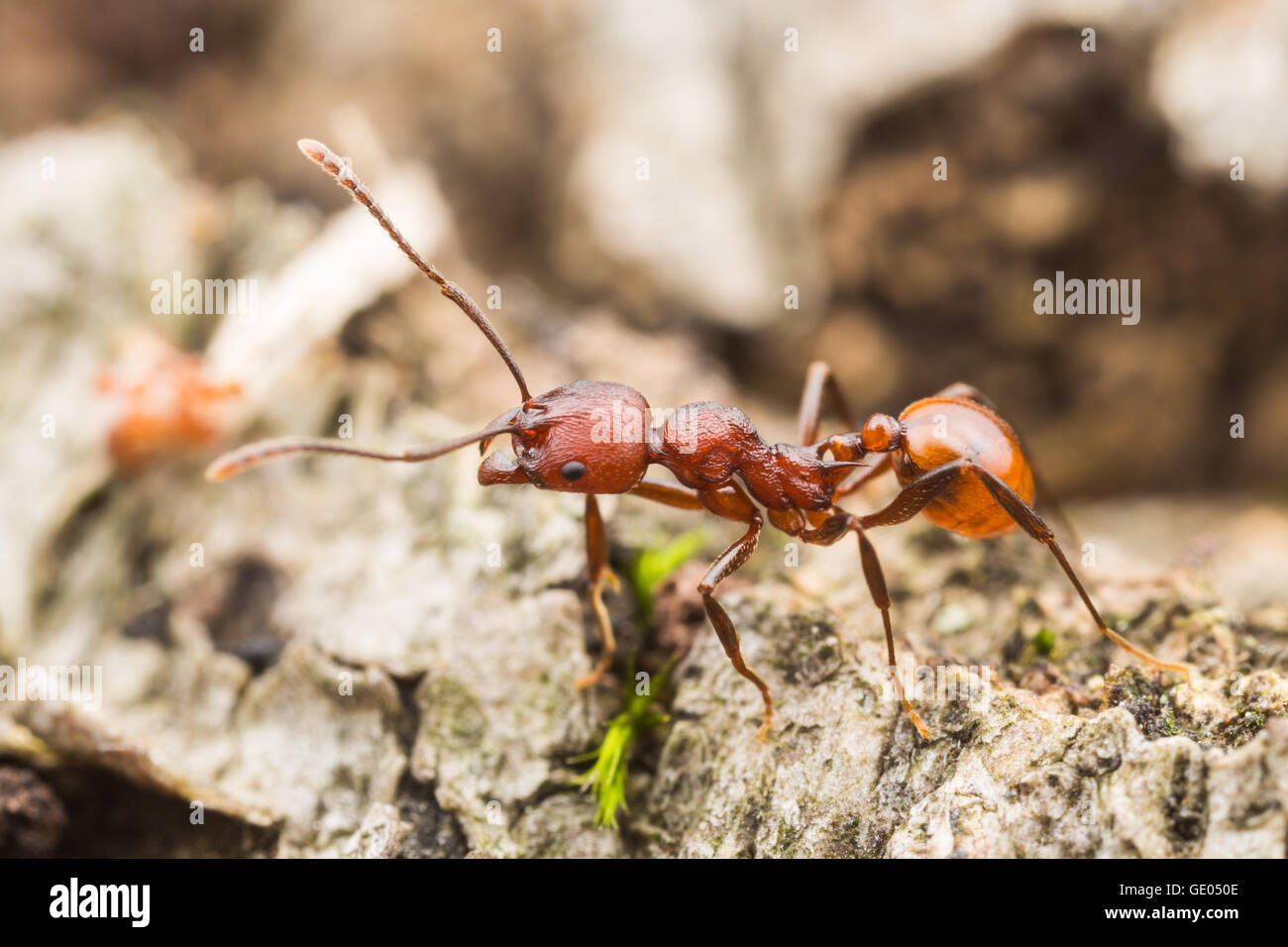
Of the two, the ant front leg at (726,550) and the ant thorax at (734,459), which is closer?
the ant front leg at (726,550)

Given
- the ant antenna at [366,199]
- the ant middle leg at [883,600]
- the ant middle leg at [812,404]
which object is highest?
the ant antenna at [366,199]

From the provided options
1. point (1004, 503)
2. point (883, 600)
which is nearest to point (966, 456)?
point (1004, 503)

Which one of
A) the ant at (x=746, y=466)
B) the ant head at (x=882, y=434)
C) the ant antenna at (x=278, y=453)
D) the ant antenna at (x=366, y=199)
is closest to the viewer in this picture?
the ant antenna at (x=278, y=453)

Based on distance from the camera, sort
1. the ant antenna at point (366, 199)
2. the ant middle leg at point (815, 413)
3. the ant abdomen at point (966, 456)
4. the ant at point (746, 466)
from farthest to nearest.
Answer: the ant middle leg at point (815, 413)
the ant abdomen at point (966, 456)
the ant at point (746, 466)
the ant antenna at point (366, 199)

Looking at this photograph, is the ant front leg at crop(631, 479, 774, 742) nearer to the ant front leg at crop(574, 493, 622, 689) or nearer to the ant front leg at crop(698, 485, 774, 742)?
the ant front leg at crop(698, 485, 774, 742)

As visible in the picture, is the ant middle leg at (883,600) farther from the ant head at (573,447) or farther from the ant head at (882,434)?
the ant head at (573,447)

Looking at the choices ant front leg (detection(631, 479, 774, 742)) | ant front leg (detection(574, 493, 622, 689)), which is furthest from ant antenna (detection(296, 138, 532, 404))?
ant front leg (detection(631, 479, 774, 742))

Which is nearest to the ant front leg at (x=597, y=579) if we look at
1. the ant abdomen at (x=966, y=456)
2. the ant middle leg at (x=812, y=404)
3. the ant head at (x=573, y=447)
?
the ant head at (x=573, y=447)
